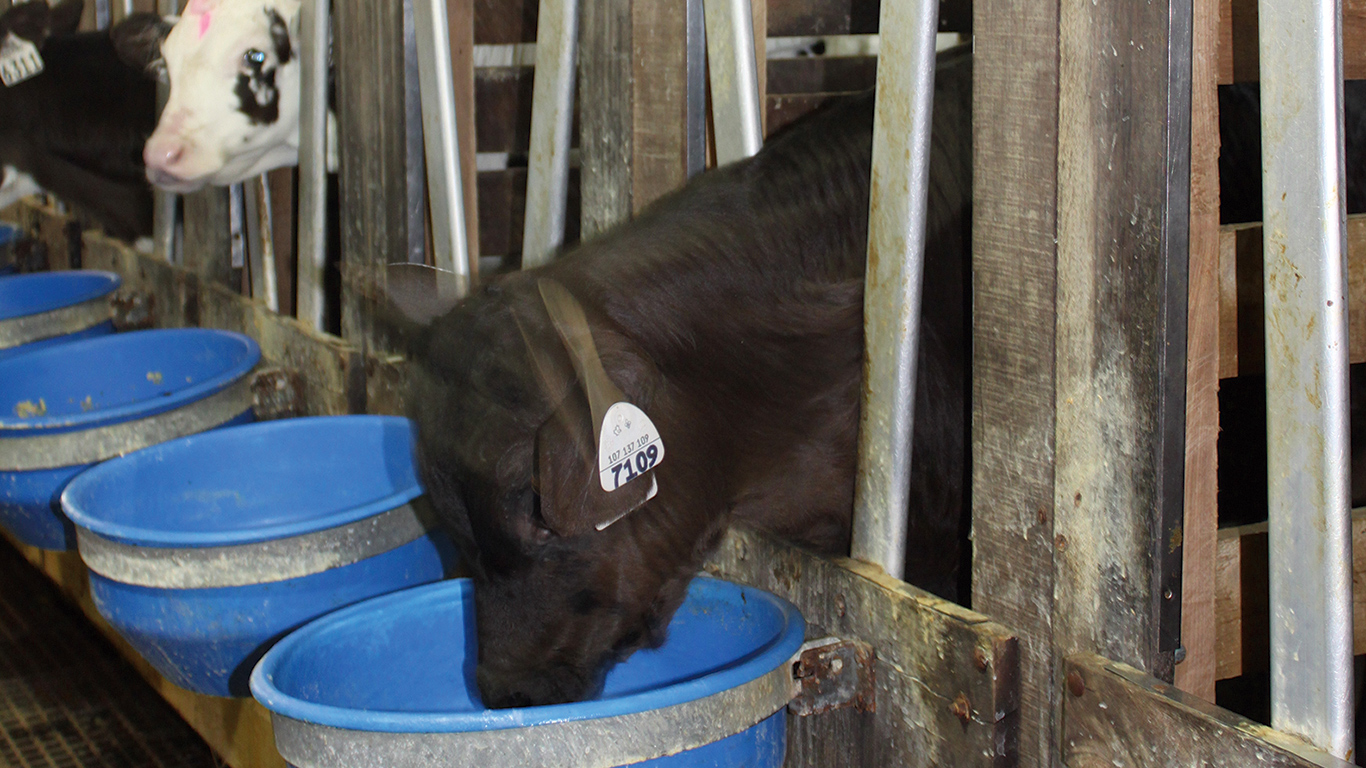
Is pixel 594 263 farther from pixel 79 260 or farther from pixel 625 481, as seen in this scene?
pixel 79 260

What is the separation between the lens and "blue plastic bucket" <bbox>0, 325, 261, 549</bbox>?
2.29 m

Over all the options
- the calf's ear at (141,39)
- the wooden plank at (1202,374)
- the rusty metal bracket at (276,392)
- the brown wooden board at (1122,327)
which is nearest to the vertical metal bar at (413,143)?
the rusty metal bracket at (276,392)

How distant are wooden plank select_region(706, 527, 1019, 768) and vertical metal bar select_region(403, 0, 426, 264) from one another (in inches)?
49.5

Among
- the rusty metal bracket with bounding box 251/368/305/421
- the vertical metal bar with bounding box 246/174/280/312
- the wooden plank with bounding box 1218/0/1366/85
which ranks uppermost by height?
the wooden plank with bounding box 1218/0/1366/85

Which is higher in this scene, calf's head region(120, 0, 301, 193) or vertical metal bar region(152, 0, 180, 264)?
calf's head region(120, 0, 301, 193)

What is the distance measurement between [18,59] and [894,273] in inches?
139

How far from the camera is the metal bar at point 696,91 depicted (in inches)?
74.8

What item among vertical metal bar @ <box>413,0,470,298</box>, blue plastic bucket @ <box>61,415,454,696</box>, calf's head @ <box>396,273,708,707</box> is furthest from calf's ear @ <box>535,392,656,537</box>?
vertical metal bar @ <box>413,0,470,298</box>

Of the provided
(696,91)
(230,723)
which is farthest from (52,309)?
(696,91)

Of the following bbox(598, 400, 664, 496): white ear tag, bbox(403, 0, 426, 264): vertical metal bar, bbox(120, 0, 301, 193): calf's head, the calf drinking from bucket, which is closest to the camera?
bbox(598, 400, 664, 496): white ear tag

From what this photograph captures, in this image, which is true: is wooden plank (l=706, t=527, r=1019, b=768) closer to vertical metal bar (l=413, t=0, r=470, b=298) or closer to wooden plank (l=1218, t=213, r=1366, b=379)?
wooden plank (l=1218, t=213, r=1366, b=379)

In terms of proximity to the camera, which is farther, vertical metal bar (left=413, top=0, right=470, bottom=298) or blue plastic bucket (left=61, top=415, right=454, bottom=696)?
vertical metal bar (left=413, top=0, right=470, bottom=298)

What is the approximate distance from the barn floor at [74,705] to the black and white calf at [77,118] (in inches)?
52.3

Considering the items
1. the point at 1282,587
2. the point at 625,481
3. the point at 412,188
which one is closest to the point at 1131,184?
the point at 1282,587
